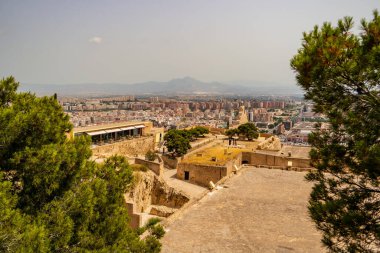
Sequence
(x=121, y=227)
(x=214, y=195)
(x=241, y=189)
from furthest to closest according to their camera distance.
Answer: (x=241, y=189), (x=214, y=195), (x=121, y=227)

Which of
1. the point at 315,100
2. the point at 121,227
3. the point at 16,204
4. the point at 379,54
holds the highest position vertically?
the point at 379,54

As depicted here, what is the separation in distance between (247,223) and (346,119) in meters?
6.83

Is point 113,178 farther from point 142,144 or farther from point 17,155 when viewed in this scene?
point 142,144

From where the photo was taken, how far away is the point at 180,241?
9750 millimetres

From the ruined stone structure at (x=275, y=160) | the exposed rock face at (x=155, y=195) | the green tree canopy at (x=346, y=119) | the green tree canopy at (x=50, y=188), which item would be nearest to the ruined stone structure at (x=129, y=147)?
the exposed rock face at (x=155, y=195)

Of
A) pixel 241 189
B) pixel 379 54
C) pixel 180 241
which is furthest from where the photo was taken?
pixel 241 189

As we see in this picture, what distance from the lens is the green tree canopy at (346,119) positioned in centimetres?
498

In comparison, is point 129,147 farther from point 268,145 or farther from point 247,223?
point 247,223

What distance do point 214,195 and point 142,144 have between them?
20.0 m

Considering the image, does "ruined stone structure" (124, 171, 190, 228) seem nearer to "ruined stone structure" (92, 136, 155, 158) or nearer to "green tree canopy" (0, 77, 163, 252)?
"ruined stone structure" (92, 136, 155, 158)

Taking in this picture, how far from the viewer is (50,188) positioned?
18.1 feet

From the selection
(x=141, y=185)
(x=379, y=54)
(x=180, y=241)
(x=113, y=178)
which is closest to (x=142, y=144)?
(x=141, y=185)

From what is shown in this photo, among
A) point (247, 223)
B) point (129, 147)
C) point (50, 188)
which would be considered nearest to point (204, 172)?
point (247, 223)

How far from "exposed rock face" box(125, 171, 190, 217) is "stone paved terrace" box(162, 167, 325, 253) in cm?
372
